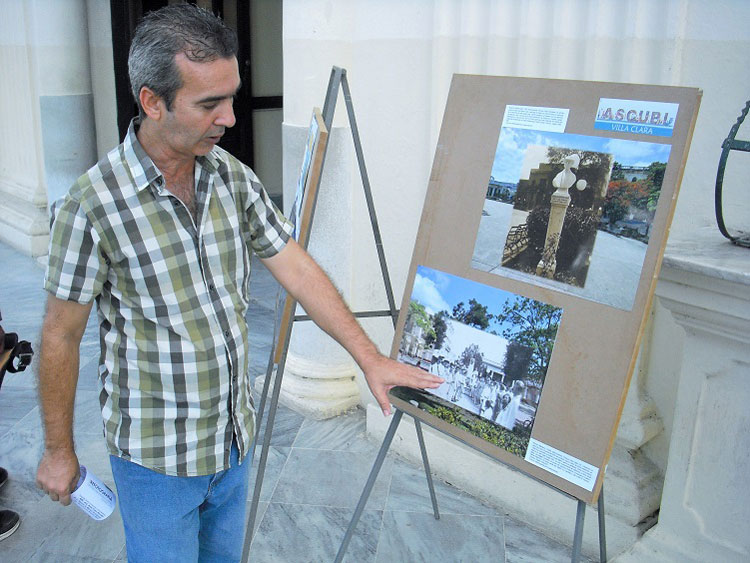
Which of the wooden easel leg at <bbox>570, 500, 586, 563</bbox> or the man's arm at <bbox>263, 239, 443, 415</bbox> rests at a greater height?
the man's arm at <bbox>263, 239, 443, 415</bbox>

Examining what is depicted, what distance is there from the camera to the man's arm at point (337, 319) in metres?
1.86

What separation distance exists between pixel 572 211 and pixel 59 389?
117 cm

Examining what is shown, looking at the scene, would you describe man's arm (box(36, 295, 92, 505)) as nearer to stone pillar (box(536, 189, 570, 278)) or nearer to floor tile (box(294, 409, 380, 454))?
stone pillar (box(536, 189, 570, 278))

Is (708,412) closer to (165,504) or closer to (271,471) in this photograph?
(165,504)

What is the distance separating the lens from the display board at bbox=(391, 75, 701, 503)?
167 centimetres

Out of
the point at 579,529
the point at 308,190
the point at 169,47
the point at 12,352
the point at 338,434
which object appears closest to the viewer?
the point at 169,47

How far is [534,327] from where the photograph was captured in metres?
1.82

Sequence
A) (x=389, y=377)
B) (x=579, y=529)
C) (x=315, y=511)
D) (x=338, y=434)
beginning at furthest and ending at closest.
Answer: (x=338, y=434), (x=315, y=511), (x=389, y=377), (x=579, y=529)

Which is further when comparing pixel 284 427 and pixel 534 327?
pixel 284 427

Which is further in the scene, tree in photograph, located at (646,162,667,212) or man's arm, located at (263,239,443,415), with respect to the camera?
man's arm, located at (263,239,443,415)

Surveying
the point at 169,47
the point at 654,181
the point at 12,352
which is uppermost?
the point at 169,47

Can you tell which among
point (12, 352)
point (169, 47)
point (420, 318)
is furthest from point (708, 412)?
point (12, 352)

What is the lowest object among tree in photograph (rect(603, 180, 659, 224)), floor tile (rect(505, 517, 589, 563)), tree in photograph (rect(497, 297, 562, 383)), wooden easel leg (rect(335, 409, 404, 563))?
floor tile (rect(505, 517, 589, 563))

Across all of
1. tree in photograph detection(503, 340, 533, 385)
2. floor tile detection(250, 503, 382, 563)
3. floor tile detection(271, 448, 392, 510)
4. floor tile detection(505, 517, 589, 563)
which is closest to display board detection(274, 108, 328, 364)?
tree in photograph detection(503, 340, 533, 385)
